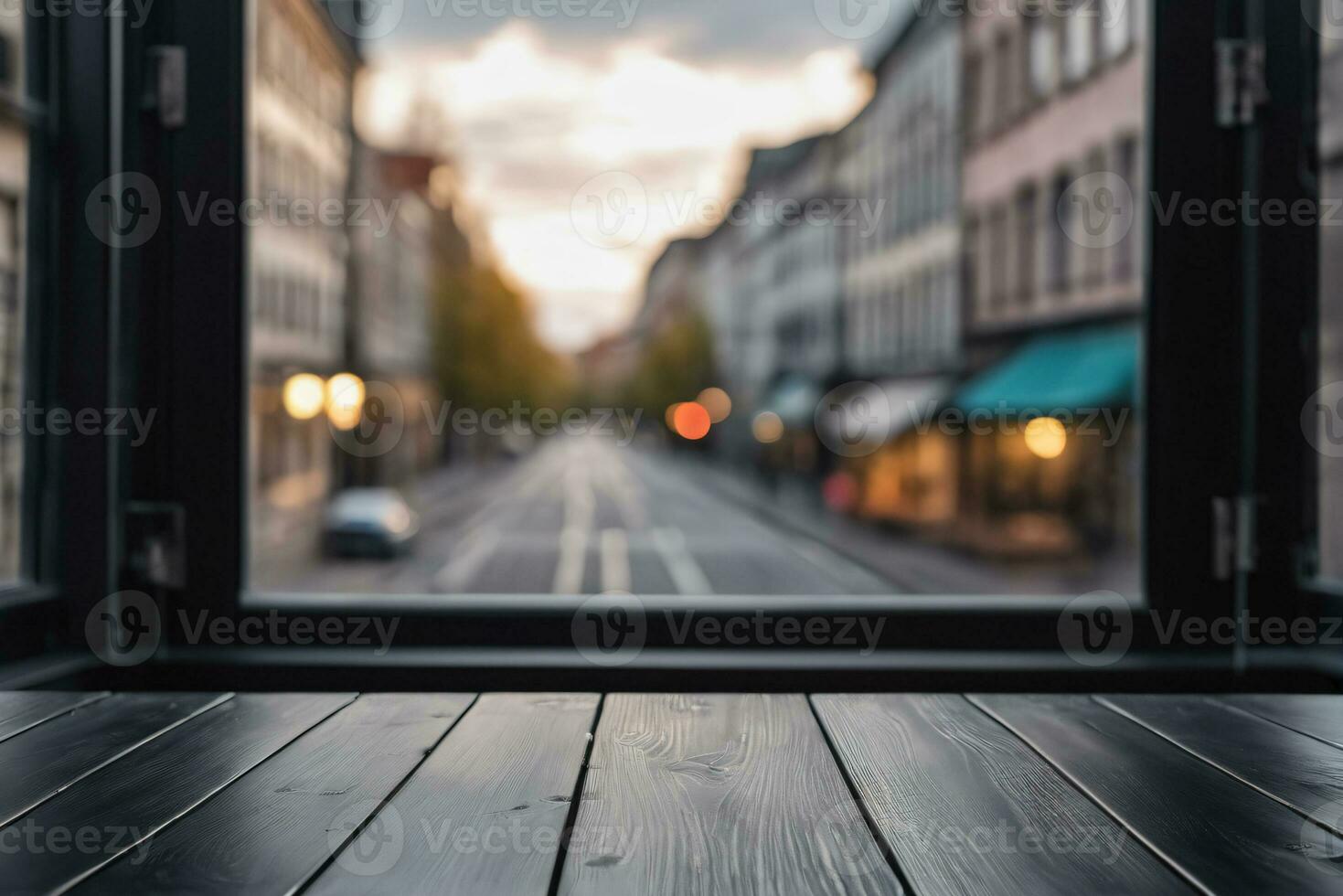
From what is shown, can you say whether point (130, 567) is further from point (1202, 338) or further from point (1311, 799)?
point (1202, 338)

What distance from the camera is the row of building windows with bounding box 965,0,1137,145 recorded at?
39.4 ft

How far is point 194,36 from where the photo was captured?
2.02 m

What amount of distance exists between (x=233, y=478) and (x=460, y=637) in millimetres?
551

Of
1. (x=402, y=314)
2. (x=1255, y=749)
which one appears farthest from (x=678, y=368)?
(x=1255, y=749)

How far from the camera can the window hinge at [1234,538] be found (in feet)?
6.44

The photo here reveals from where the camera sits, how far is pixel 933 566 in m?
14.7

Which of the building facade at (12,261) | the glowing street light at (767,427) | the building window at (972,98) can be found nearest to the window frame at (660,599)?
the building facade at (12,261)

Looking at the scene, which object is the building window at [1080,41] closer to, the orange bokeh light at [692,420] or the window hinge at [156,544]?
the window hinge at [156,544]

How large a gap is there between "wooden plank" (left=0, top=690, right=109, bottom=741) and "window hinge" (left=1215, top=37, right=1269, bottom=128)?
89.4 inches

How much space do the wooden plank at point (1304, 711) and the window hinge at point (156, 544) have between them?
1.87m

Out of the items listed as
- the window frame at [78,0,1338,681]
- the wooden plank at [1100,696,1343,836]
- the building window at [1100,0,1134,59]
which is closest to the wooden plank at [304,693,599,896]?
the window frame at [78,0,1338,681]

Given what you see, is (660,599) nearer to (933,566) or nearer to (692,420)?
(933,566)

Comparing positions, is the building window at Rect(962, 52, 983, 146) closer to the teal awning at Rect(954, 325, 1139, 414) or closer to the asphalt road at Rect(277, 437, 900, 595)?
the teal awning at Rect(954, 325, 1139, 414)

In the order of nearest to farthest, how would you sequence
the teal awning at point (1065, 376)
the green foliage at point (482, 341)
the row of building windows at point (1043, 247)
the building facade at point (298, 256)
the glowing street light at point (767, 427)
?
the teal awning at point (1065, 376) < the row of building windows at point (1043, 247) < the building facade at point (298, 256) < the glowing street light at point (767, 427) < the green foliage at point (482, 341)
